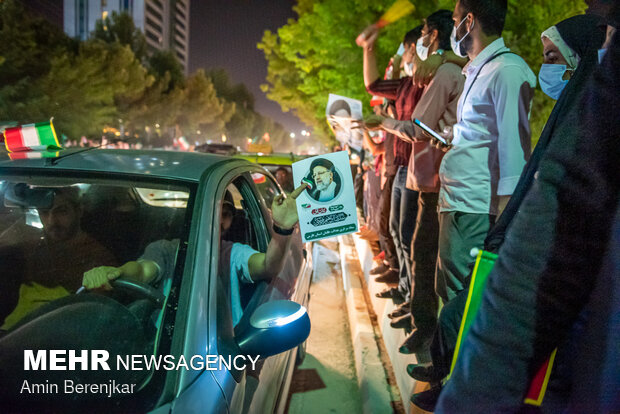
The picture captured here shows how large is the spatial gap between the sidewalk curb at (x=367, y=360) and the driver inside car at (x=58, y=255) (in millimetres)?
1951

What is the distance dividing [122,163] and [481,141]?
6.00 ft

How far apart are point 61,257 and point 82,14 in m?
120

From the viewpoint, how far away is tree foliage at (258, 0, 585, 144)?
8.77 meters

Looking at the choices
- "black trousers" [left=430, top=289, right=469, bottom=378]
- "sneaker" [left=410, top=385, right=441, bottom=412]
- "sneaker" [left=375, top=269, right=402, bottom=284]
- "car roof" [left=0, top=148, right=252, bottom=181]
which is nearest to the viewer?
"black trousers" [left=430, top=289, right=469, bottom=378]

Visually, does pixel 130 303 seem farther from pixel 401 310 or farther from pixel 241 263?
pixel 401 310

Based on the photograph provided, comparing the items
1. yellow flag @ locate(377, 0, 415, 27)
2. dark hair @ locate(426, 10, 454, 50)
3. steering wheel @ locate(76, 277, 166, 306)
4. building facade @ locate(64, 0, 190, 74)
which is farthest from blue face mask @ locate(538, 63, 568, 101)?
building facade @ locate(64, 0, 190, 74)

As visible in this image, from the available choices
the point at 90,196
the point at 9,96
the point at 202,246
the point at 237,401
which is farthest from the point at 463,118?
the point at 9,96

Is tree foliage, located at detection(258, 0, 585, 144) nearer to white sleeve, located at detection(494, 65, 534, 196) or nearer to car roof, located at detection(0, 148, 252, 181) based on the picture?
white sleeve, located at detection(494, 65, 534, 196)

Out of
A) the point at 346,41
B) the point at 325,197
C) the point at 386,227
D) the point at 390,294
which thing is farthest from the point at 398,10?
→ the point at 346,41

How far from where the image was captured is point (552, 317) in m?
0.84

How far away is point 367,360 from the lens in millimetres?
3461

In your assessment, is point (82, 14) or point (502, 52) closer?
point (502, 52)

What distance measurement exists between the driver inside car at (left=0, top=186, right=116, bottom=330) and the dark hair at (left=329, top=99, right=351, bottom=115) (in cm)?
200

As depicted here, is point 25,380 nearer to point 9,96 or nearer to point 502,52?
point 502,52
